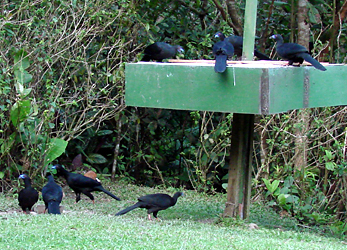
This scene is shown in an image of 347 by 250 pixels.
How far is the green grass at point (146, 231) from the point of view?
4688mm

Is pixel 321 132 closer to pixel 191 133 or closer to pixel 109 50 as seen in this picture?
pixel 191 133

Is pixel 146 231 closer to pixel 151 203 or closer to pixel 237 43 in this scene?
pixel 151 203

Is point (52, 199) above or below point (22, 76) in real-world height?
below

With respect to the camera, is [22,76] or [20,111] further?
[22,76]

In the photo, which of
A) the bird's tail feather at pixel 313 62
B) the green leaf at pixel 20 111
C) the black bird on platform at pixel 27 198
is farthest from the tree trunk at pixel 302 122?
the green leaf at pixel 20 111

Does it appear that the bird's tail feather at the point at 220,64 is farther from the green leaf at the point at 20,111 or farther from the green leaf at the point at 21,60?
the green leaf at the point at 21,60

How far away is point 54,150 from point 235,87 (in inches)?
167

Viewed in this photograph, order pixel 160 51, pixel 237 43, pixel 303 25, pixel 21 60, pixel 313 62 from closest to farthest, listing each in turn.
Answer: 1. pixel 313 62
2. pixel 160 51
3. pixel 237 43
4. pixel 21 60
5. pixel 303 25

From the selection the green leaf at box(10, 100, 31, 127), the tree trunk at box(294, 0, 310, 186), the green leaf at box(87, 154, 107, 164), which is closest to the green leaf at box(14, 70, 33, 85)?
the green leaf at box(10, 100, 31, 127)

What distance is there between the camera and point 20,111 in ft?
25.9

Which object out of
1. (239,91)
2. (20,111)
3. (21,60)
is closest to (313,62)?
(239,91)

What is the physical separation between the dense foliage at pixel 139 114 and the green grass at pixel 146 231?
1033 mm

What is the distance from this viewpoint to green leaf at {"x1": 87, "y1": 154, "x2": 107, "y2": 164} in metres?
10.5

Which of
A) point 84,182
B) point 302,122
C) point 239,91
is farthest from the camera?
point 302,122
